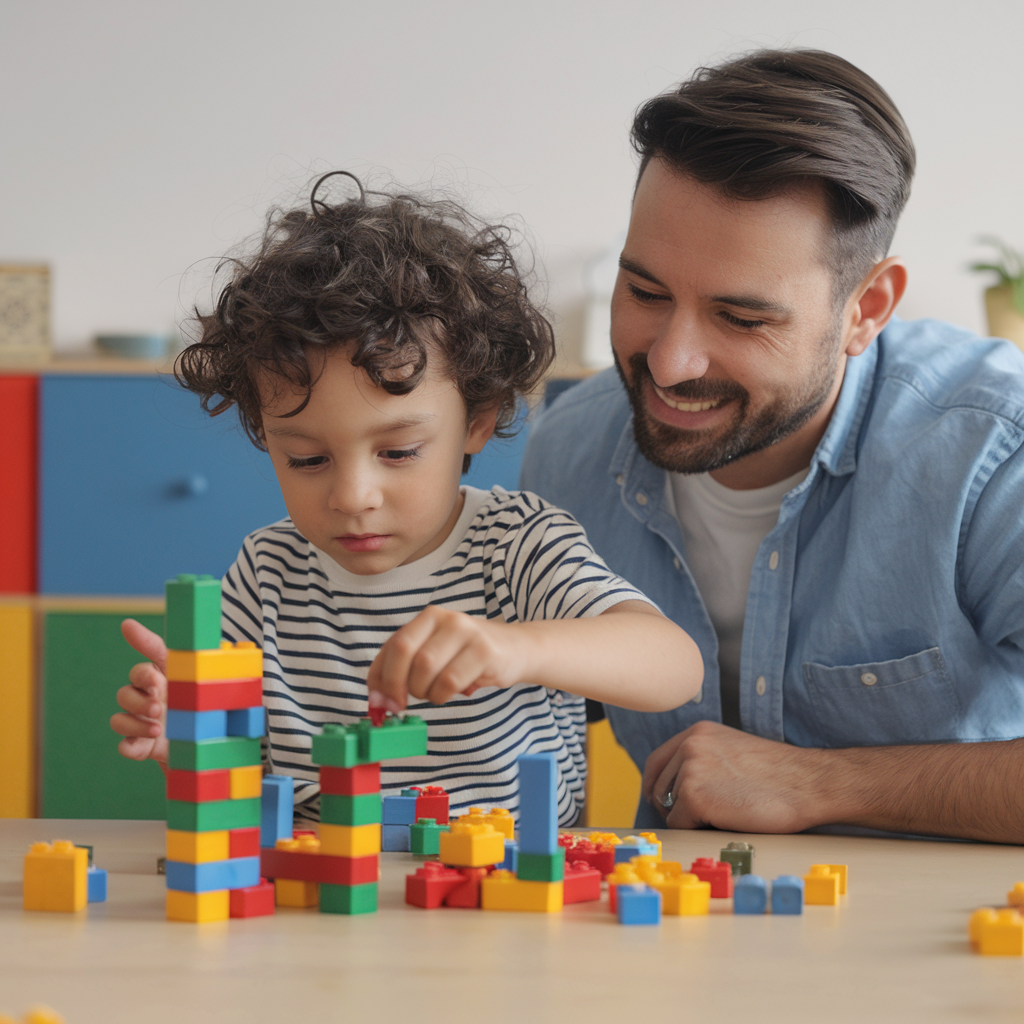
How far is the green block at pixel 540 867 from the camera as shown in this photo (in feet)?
2.39

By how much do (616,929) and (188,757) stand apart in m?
0.27

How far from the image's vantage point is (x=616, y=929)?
2.26 feet

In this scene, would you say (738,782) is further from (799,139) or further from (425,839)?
(799,139)

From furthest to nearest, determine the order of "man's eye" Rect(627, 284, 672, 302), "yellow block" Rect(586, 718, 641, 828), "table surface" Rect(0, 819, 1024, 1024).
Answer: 1. "yellow block" Rect(586, 718, 641, 828)
2. "man's eye" Rect(627, 284, 672, 302)
3. "table surface" Rect(0, 819, 1024, 1024)

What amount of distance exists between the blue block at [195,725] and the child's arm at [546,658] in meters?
0.09

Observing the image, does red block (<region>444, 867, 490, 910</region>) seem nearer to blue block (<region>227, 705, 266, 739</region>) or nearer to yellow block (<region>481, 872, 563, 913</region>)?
yellow block (<region>481, 872, 563, 913</region>)

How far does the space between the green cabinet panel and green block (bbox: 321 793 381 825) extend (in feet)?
6.80

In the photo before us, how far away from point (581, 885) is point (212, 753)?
0.82 feet

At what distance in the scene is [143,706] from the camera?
3.27 ft

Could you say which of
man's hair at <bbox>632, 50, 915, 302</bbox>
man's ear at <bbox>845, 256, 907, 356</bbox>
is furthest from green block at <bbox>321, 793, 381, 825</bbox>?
man's ear at <bbox>845, 256, 907, 356</bbox>

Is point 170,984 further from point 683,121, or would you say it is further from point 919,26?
point 919,26

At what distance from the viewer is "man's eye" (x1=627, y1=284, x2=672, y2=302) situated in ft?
4.17

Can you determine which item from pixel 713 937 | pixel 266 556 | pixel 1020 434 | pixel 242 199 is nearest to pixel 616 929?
pixel 713 937

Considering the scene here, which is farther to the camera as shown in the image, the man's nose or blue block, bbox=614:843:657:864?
the man's nose
